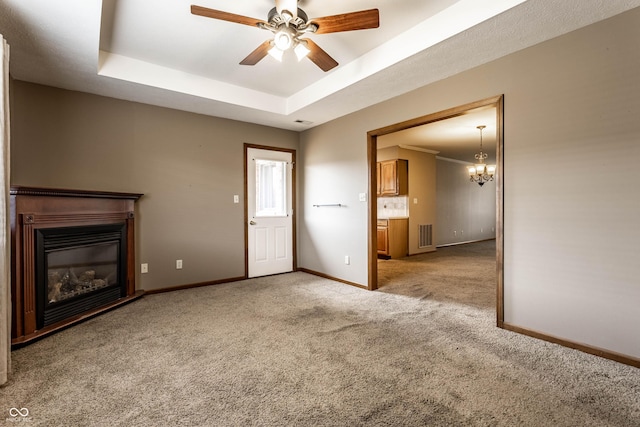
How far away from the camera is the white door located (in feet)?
16.0

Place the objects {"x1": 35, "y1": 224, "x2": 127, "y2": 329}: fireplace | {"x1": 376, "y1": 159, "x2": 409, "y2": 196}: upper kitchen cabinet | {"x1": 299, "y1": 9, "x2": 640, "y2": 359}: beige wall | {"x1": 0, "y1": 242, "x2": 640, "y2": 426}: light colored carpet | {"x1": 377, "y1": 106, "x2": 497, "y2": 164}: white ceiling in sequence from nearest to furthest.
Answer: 1. {"x1": 0, "y1": 242, "x2": 640, "y2": 426}: light colored carpet
2. {"x1": 299, "y1": 9, "x2": 640, "y2": 359}: beige wall
3. {"x1": 35, "y1": 224, "x2": 127, "y2": 329}: fireplace
4. {"x1": 377, "y1": 106, "x2": 497, "y2": 164}: white ceiling
5. {"x1": 376, "y1": 159, "x2": 409, "y2": 196}: upper kitchen cabinet

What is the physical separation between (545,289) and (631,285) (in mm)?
518

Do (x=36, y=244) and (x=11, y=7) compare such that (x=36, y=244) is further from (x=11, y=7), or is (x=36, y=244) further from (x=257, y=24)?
(x=257, y=24)

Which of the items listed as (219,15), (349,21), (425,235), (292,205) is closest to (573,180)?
(349,21)

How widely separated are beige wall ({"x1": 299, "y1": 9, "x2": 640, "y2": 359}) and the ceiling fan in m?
1.47

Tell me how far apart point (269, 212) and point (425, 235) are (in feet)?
14.3

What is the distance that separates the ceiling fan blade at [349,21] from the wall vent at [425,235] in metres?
5.98

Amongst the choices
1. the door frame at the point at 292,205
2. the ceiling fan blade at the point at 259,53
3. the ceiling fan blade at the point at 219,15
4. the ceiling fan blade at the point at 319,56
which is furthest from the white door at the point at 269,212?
the ceiling fan blade at the point at 219,15

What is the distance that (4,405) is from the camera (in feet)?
5.55

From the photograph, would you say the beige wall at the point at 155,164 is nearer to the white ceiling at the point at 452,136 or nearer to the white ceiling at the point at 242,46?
the white ceiling at the point at 242,46

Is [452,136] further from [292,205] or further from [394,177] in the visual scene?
[292,205]

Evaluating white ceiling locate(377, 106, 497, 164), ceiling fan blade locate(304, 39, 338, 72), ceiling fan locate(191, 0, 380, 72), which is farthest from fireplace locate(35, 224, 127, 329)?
white ceiling locate(377, 106, 497, 164)

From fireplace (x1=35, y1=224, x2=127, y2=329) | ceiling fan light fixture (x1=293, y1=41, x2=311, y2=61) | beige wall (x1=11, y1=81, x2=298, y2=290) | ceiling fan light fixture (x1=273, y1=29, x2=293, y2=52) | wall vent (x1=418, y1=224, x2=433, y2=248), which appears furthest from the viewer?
wall vent (x1=418, y1=224, x2=433, y2=248)

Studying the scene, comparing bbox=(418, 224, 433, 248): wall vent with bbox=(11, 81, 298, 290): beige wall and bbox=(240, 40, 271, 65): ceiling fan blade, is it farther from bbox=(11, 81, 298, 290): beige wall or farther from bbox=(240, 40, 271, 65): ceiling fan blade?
bbox=(240, 40, 271, 65): ceiling fan blade
